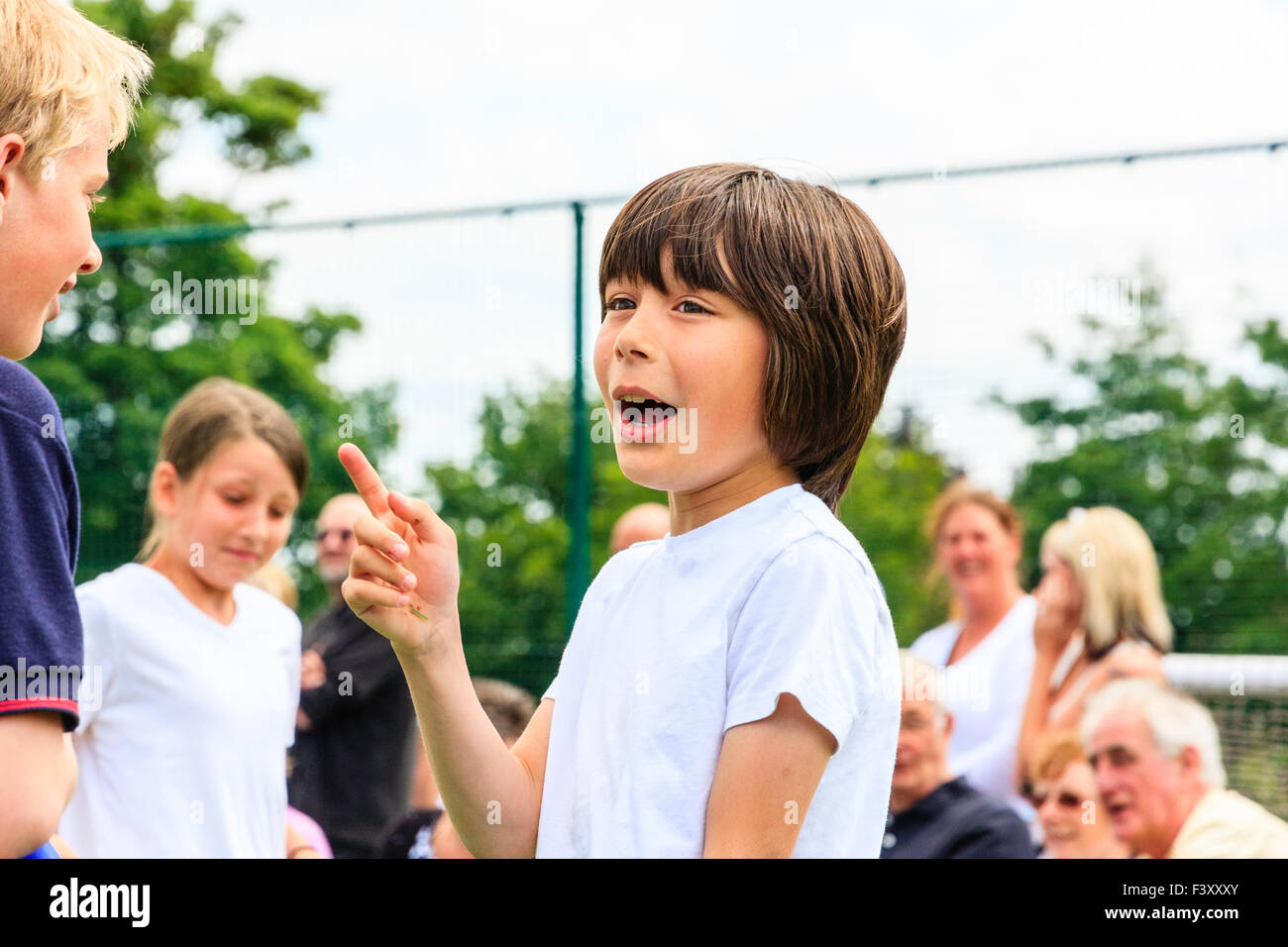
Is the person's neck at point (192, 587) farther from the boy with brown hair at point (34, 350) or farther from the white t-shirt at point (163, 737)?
the boy with brown hair at point (34, 350)

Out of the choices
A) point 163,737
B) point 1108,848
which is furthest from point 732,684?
point 1108,848

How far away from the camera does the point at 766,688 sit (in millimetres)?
1253

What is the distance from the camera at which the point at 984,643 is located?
13.9 feet

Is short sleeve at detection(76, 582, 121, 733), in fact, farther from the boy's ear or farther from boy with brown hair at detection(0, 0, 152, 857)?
the boy's ear

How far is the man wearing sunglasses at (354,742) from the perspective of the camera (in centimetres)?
432

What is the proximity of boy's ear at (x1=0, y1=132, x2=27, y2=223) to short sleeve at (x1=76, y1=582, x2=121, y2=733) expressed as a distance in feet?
5.22

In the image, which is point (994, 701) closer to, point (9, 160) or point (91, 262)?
point (91, 262)

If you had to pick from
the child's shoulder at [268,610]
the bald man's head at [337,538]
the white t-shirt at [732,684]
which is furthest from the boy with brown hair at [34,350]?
the bald man's head at [337,538]

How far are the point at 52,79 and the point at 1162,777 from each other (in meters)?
2.81

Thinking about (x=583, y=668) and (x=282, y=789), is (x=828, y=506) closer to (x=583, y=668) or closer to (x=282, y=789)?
(x=583, y=668)

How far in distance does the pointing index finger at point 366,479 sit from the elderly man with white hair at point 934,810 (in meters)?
2.12

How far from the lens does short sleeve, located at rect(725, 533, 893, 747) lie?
1.25 metres

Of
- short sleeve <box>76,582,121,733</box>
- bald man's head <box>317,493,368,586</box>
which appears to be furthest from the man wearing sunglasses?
short sleeve <box>76,582,121,733</box>
